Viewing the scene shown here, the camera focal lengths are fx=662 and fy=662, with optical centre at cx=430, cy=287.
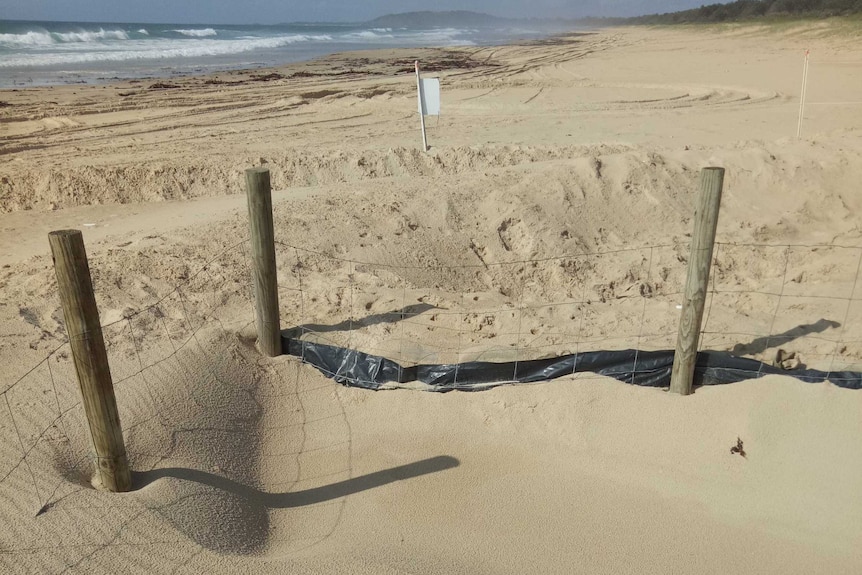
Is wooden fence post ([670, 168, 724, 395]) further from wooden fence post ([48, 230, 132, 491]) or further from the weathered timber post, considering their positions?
wooden fence post ([48, 230, 132, 491])

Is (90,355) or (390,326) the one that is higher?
(90,355)

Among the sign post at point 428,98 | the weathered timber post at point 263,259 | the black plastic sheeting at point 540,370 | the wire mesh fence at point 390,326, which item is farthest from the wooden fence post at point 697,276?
the sign post at point 428,98

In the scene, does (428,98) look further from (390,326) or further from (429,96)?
(390,326)

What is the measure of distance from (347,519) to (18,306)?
3.52 m

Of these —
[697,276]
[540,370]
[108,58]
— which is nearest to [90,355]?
[540,370]

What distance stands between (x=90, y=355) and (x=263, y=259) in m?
1.89

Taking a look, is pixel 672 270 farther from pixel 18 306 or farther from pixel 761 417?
pixel 18 306

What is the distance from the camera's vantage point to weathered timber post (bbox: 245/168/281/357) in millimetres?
4957

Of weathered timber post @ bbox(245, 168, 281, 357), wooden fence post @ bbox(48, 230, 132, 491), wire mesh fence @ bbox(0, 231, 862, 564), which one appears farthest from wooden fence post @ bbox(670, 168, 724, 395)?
wooden fence post @ bbox(48, 230, 132, 491)

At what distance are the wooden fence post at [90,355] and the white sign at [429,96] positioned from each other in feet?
27.6

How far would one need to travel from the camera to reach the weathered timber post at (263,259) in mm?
4957

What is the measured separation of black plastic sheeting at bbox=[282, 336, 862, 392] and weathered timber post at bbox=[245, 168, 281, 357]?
11.3 inches

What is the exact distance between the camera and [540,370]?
5176mm

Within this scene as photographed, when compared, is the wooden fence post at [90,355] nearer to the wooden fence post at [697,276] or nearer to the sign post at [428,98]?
the wooden fence post at [697,276]
